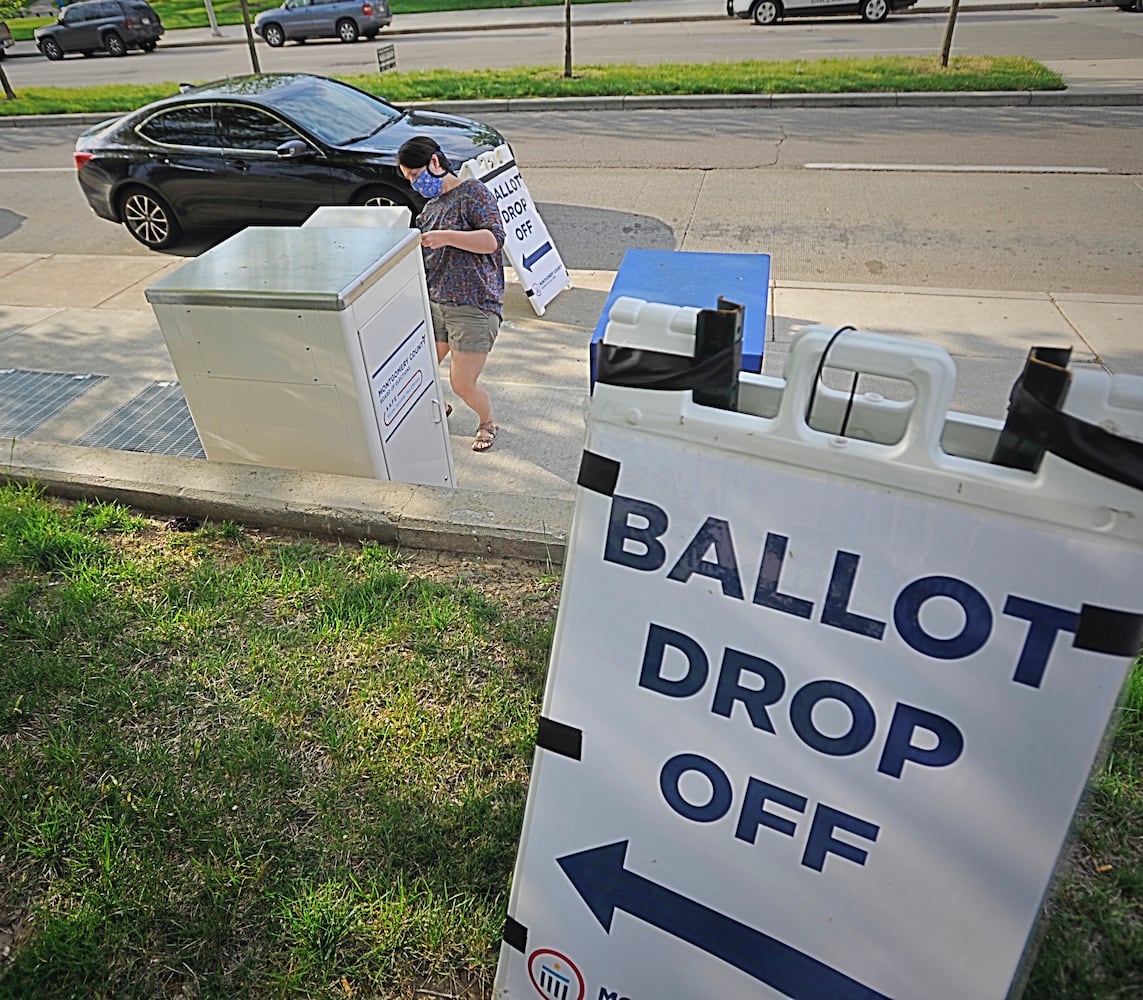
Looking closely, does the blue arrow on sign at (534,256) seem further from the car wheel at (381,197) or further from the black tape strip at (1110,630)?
the black tape strip at (1110,630)

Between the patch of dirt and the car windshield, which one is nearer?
the patch of dirt

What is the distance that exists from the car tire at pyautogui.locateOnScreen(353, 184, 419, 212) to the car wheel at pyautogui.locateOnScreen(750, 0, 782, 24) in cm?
1505

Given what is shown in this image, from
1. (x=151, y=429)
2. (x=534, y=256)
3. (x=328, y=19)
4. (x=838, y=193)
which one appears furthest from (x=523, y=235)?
(x=328, y=19)

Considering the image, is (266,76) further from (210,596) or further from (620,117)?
(210,596)

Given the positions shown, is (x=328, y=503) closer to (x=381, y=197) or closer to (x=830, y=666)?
(x=830, y=666)

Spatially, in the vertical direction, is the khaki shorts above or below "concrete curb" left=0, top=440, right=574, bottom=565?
above

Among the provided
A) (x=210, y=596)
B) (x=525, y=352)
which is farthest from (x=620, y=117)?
(x=210, y=596)

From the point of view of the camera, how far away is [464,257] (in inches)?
173

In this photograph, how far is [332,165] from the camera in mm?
7539

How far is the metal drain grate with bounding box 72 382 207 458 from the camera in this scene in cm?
502

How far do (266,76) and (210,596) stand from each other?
753 centimetres

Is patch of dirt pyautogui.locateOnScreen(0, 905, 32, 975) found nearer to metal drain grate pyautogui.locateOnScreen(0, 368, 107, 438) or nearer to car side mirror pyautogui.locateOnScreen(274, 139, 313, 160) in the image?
metal drain grate pyautogui.locateOnScreen(0, 368, 107, 438)

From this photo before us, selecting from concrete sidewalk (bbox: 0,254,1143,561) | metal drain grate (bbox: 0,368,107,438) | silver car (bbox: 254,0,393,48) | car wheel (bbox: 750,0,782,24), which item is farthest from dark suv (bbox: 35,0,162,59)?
metal drain grate (bbox: 0,368,107,438)

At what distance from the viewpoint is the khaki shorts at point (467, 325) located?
14.7ft
